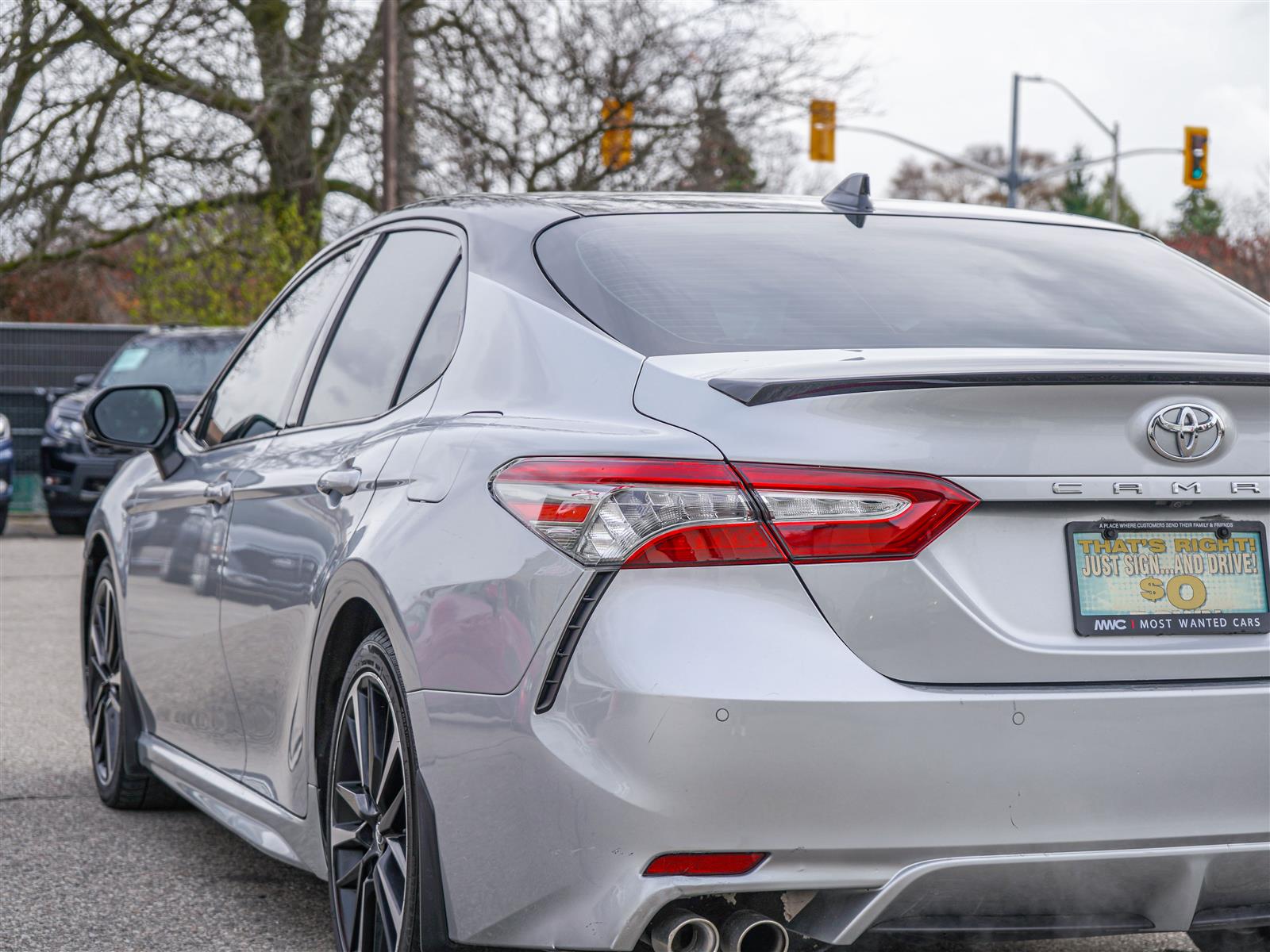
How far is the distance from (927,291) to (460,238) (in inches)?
38.9

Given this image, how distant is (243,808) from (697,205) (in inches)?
70.2

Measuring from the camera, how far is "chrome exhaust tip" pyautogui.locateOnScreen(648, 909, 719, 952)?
8.54ft

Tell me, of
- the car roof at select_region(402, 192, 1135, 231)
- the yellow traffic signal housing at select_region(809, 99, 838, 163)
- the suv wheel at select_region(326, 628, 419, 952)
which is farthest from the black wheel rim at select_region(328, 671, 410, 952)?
the yellow traffic signal housing at select_region(809, 99, 838, 163)

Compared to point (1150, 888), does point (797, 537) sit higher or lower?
higher

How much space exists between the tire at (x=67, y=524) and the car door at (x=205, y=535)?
1230 cm

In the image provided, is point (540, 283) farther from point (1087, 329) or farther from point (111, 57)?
point (111, 57)

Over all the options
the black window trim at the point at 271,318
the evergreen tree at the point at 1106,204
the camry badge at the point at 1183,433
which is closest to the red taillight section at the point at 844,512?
the camry badge at the point at 1183,433

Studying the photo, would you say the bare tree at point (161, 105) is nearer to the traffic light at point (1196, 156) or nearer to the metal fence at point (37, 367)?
the metal fence at point (37, 367)

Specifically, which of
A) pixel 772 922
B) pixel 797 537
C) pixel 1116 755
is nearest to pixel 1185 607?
pixel 1116 755

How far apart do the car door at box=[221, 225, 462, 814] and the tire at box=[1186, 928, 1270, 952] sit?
180 centimetres

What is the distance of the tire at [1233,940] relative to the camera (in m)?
3.22

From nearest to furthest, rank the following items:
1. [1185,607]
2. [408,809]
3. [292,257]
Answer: [1185,607]
[408,809]
[292,257]

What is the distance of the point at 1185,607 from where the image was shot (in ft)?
8.84

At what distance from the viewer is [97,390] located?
1603cm
